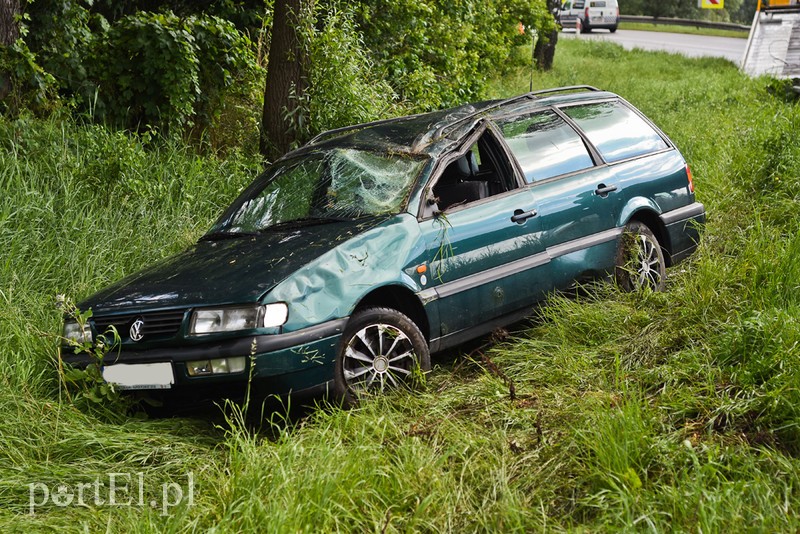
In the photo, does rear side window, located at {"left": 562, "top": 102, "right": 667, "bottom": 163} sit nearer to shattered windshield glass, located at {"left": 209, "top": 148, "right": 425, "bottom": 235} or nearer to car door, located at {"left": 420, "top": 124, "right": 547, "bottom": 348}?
car door, located at {"left": 420, "top": 124, "right": 547, "bottom": 348}

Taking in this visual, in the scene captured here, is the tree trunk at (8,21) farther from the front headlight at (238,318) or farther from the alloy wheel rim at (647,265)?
the alloy wheel rim at (647,265)

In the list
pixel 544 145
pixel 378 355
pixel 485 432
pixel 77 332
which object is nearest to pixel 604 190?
pixel 544 145

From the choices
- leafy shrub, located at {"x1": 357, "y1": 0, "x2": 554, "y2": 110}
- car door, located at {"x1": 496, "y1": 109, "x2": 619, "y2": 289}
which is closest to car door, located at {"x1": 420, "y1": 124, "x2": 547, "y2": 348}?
car door, located at {"x1": 496, "y1": 109, "x2": 619, "y2": 289}

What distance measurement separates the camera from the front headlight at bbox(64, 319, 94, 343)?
4836 millimetres

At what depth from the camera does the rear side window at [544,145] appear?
597cm

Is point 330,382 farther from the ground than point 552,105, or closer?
closer

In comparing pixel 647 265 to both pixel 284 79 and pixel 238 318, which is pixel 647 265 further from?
pixel 284 79

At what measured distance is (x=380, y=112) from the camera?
987 centimetres

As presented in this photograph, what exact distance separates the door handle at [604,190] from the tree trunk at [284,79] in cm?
376

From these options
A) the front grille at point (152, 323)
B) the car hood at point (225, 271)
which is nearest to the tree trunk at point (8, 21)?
the car hood at point (225, 271)

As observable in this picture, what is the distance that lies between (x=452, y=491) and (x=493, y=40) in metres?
12.7

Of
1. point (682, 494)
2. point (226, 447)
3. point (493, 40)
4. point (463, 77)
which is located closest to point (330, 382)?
point (226, 447)

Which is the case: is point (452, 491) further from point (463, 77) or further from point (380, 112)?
point (463, 77)

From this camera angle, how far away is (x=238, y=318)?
14.6ft
